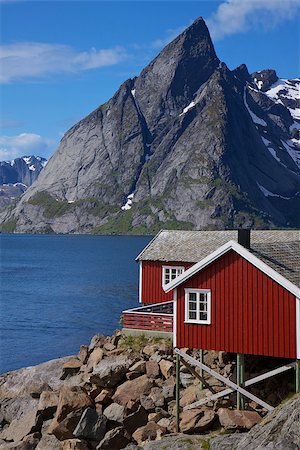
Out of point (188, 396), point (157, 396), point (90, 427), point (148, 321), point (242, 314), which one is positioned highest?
point (242, 314)

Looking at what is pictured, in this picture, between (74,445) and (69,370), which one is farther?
(69,370)

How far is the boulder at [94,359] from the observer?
1251 inches

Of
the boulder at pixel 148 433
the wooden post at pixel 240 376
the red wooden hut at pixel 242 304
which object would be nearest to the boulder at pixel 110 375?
the red wooden hut at pixel 242 304

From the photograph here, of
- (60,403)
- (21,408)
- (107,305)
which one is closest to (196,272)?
(60,403)

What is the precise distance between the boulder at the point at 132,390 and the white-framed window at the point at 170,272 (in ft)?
37.7

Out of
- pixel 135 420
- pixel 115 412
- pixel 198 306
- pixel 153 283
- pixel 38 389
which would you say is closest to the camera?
pixel 135 420

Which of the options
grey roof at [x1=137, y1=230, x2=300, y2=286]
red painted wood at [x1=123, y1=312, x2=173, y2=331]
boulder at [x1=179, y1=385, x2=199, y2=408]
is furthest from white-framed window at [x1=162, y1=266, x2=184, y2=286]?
boulder at [x1=179, y1=385, x2=199, y2=408]

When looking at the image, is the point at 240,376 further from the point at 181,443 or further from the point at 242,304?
the point at 181,443

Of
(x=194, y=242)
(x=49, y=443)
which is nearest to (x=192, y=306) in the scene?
(x=49, y=443)

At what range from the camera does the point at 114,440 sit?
23422mm

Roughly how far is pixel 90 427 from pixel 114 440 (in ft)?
3.64

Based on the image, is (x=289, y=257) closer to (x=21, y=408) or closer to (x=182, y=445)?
(x=182, y=445)

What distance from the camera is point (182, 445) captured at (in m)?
20.4

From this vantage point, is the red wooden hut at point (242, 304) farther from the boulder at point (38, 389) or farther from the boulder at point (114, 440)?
the boulder at point (38, 389)
